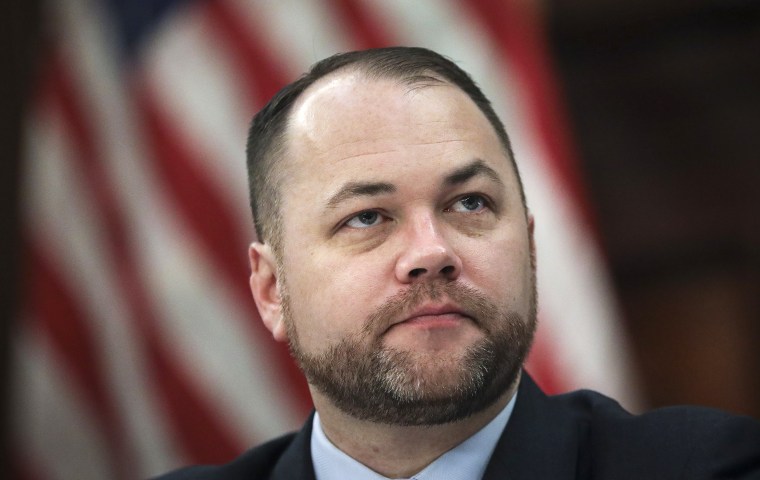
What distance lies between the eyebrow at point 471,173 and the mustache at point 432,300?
0.60ft

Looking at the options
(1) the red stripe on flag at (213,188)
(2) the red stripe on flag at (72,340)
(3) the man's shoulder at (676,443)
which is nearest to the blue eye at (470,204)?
(3) the man's shoulder at (676,443)

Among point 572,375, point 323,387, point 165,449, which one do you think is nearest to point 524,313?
point 323,387

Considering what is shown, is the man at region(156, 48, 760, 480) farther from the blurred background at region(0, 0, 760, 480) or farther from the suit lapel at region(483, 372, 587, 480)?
the blurred background at region(0, 0, 760, 480)

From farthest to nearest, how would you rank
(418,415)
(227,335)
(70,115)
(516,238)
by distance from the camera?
1. (70,115)
2. (227,335)
3. (516,238)
4. (418,415)

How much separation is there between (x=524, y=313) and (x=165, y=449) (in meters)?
1.74

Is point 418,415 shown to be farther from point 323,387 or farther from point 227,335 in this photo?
point 227,335

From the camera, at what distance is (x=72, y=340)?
3.20m

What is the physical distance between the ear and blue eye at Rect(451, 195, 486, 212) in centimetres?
39

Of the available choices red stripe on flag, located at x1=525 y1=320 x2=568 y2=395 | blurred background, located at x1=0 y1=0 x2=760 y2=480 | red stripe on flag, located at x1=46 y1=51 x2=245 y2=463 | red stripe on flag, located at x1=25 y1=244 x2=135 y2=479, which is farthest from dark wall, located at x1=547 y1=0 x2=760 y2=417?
red stripe on flag, located at x1=25 y1=244 x2=135 y2=479

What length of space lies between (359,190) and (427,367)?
31 centimetres

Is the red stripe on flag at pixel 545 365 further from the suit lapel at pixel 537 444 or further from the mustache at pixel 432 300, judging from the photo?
the mustache at pixel 432 300

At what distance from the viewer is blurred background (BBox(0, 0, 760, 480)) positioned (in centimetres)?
299

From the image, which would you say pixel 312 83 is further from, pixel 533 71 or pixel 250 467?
pixel 533 71

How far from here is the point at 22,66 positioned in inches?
133
